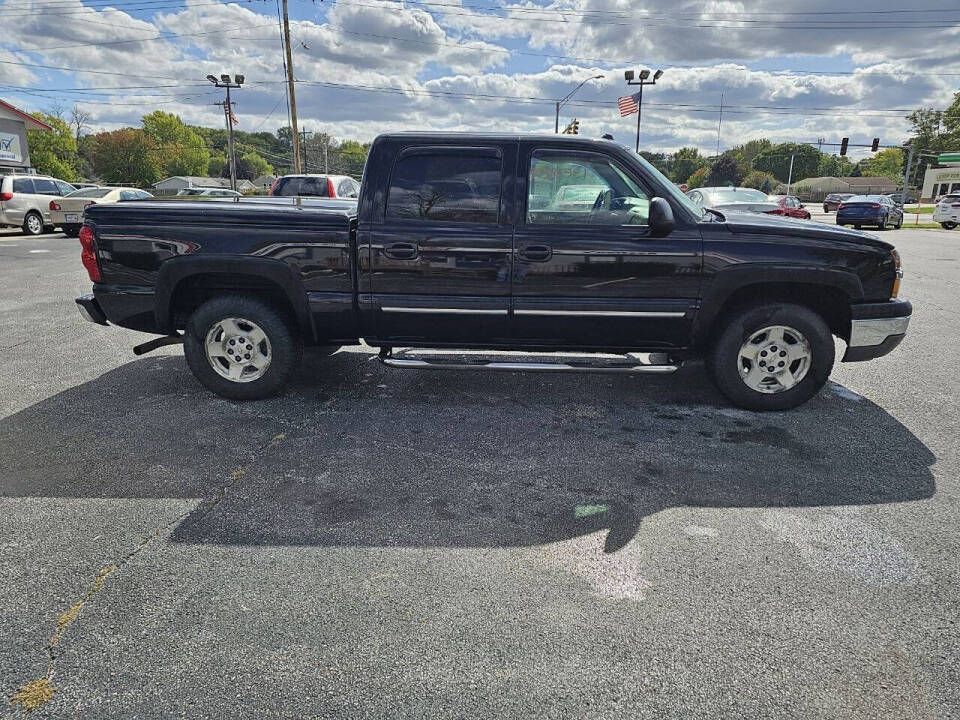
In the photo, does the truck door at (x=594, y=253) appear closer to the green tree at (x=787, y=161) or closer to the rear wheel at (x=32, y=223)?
the rear wheel at (x=32, y=223)

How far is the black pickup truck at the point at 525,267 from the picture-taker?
173 inches

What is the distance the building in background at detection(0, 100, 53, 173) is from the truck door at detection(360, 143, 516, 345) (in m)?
39.4

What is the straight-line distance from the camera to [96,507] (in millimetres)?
3262

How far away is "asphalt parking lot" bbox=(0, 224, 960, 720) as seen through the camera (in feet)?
7.02

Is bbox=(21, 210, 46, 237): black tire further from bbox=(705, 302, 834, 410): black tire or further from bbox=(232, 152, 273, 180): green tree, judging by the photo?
bbox=(232, 152, 273, 180): green tree

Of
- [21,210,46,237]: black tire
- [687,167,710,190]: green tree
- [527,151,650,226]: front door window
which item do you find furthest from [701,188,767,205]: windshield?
[687,167,710,190]: green tree

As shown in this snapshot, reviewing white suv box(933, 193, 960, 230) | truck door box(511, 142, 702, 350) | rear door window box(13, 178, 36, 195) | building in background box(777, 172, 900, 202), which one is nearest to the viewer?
truck door box(511, 142, 702, 350)

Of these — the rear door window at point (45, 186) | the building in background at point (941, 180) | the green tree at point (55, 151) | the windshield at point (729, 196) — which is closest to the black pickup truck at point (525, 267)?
the windshield at point (729, 196)

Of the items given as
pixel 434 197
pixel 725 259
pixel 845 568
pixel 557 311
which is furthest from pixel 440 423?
pixel 845 568

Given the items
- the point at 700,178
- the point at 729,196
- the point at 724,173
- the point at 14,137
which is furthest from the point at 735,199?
the point at 700,178

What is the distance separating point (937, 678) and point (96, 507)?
3651 mm

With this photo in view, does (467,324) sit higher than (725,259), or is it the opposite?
(725,259)

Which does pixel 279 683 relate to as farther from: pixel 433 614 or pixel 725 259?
pixel 725 259

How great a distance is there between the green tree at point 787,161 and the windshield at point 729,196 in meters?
125
